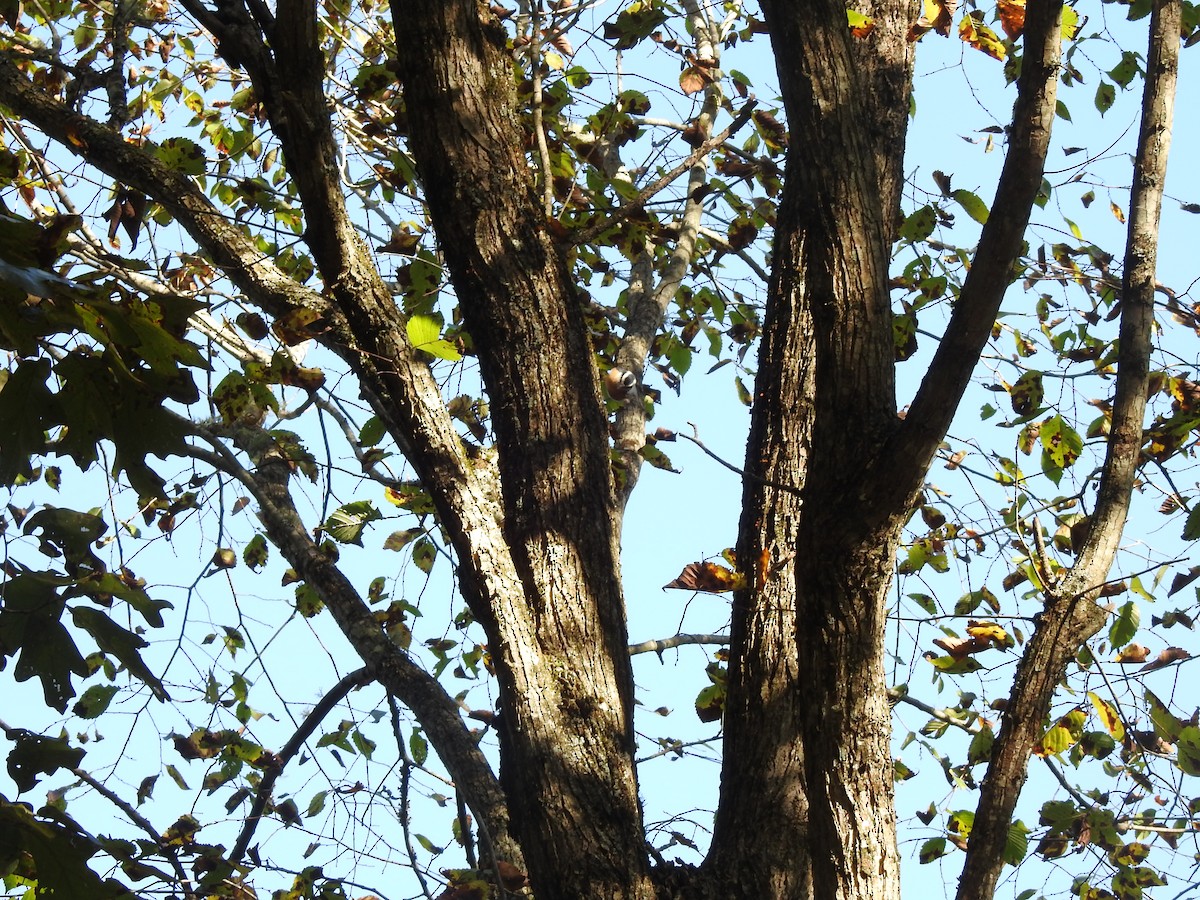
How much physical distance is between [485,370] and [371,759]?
1.94 metres

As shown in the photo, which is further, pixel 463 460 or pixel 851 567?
pixel 463 460

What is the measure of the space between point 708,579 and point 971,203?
3.81 feet

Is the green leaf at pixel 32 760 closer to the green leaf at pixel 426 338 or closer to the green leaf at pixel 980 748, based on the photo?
the green leaf at pixel 426 338

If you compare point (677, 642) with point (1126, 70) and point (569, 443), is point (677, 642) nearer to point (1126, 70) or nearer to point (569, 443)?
point (569, 443)

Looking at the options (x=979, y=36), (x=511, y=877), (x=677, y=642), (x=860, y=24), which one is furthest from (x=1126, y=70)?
(x=511, y=877)

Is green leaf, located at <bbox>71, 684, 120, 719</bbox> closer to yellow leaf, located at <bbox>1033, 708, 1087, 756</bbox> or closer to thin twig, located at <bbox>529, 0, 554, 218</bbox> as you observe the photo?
thin twig, located at <bbox>529, 0, 554, 218</bbox>

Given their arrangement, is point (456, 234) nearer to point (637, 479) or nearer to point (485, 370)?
point (485, 370)

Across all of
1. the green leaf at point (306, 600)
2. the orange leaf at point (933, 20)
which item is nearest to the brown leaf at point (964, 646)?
the orange leaf at point (933, 20)

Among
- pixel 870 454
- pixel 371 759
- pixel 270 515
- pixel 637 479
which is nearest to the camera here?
pixel 870 454

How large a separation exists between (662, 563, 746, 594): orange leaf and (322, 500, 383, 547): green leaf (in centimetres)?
129

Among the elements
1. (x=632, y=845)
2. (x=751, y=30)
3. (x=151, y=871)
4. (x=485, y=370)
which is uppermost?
(x=751, y=30)

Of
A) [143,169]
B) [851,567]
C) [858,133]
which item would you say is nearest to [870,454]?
[851,567]

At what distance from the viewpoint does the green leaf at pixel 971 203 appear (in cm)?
260

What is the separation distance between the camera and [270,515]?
10.0 ft
